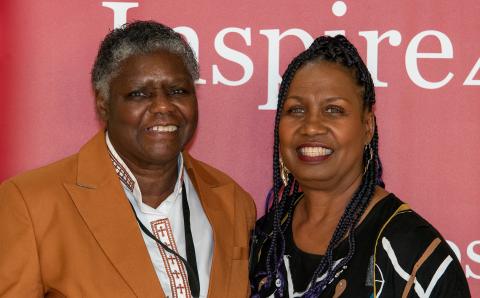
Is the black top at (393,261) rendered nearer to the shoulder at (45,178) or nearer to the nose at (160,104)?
the nose at (160,104)

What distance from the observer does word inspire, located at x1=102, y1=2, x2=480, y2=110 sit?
9.09 feet

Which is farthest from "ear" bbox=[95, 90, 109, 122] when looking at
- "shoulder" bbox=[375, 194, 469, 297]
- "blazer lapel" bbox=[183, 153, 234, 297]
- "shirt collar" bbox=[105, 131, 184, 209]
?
"shoulder" bbox=[375, 194, 469, 297]

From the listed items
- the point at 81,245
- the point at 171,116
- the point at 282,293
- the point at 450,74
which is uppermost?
the point at 450,74

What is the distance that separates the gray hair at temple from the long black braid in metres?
0.43

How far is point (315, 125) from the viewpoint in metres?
2.18

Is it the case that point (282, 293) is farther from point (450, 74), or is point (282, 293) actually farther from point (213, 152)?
point (450, 74)

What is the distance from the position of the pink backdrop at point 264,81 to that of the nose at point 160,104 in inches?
26.9

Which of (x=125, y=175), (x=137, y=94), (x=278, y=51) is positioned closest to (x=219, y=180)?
(x=125, y=175)

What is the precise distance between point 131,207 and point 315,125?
678mm

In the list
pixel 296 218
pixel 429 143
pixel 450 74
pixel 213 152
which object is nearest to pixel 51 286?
pixel 296 218

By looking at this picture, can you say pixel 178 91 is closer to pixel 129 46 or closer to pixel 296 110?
pixel 129 46

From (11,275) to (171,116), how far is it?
725 mm

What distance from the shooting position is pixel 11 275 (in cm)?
196

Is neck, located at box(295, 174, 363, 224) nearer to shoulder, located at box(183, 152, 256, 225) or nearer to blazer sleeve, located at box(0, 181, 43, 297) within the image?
shoulder, located at box(183, 152, 256, 225)
